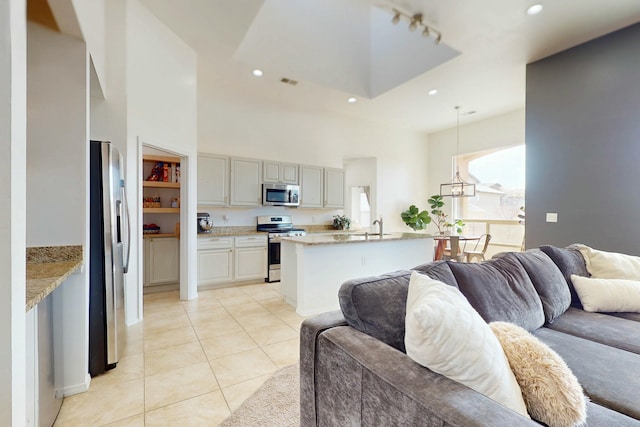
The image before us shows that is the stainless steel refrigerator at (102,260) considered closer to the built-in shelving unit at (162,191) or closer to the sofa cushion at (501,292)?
the built-in shelving unit at (162,191)

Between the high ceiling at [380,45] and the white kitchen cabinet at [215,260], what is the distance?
2582mm

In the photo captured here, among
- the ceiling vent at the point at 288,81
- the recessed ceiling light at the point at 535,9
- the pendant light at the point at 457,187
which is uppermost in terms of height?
the recessed ceiling light at the point at 535,9

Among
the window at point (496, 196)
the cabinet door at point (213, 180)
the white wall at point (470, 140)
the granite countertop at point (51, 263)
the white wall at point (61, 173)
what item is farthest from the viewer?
the window at point (496, 196)

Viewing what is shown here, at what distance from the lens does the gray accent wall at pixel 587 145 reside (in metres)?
3.24

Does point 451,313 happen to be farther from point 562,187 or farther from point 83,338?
point 562,187

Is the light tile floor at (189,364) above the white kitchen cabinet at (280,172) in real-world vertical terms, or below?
below

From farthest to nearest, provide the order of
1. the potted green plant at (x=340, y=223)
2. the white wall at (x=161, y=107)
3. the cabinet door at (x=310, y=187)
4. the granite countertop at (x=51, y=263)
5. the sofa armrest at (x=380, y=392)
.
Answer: the potted green plant at (x=340, y=223), the cabinet door at (x=310, y=187), the white wall at (x=161, y=107), the granite countertop at (x=51, y=263), the sofa armrest at (x=380, y=392)

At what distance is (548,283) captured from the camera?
1.99 metres

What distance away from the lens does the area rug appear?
1630mm

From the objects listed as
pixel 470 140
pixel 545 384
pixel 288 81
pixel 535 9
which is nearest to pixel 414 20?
pixel 535 9

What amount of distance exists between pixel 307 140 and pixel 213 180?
2.22 meters

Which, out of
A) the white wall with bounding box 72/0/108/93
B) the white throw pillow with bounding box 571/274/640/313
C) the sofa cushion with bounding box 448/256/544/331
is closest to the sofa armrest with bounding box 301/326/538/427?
the sofa cushion with bounding box 448/256/544/331

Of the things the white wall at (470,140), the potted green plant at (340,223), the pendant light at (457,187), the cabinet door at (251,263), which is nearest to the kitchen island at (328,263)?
the cabinet door at (251,263)

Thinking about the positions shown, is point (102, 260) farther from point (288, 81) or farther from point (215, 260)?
point (288, 81)
